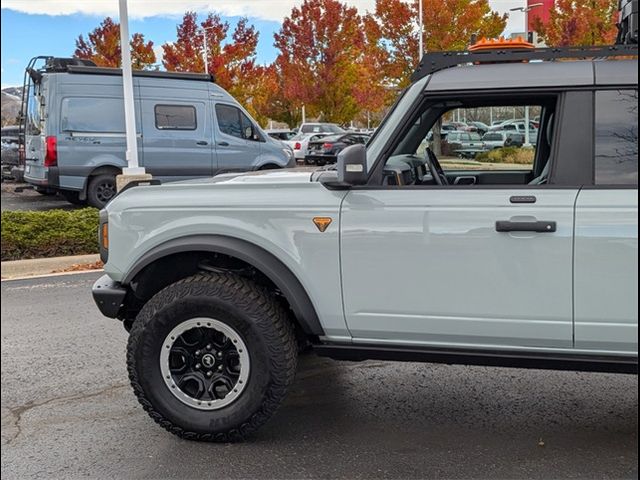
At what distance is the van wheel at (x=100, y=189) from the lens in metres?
13.2

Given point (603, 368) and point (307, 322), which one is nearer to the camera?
point (603, 368)

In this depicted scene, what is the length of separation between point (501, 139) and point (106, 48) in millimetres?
22348

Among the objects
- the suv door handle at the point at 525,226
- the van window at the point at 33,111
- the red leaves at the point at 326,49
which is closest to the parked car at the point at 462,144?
the suv door handle at the point at 525,226

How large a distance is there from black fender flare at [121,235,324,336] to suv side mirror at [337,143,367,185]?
1.81ft

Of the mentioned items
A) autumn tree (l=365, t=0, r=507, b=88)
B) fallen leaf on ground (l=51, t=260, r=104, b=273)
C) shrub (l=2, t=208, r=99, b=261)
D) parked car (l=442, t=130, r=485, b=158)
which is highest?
autumn tree (l=365, t=0, r=507, b=88)

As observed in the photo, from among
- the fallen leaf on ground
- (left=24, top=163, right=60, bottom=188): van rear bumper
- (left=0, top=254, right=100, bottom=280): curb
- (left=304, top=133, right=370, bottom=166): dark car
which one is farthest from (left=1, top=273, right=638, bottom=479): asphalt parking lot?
(left=304, top=133, right=370, bottom=166): dark car

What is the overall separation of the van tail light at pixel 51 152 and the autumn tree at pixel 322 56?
47.5 feet

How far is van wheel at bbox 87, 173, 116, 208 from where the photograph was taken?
13.2m

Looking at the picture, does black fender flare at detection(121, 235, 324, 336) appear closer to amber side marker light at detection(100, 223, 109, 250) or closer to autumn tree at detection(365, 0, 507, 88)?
amber side marker light at detection(100, 223, 109, 250)

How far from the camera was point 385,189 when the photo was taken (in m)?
3.49

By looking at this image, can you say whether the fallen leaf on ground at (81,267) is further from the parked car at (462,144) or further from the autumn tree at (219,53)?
the autumn tree at (219,53)

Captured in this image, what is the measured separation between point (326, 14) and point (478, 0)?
33.9ft

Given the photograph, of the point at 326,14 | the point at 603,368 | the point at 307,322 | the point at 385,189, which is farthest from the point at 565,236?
the point at 326,14

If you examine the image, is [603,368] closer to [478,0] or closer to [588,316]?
[588,316]
